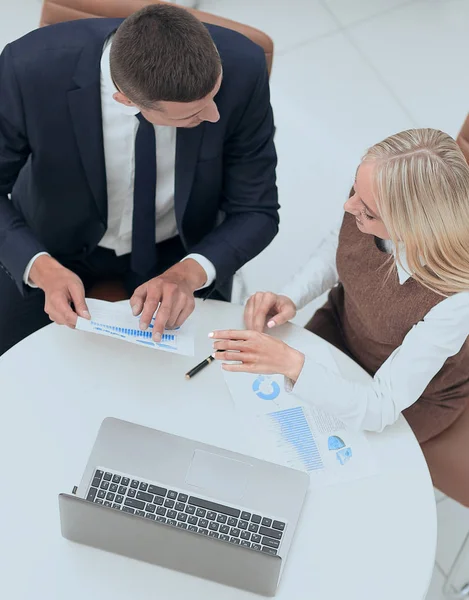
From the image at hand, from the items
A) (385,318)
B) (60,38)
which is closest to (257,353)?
(385,318)

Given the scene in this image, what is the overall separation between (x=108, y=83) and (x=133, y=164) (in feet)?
0.73

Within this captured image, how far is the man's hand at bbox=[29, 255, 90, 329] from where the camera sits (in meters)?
1.86

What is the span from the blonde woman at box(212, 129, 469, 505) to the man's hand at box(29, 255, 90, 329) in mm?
320

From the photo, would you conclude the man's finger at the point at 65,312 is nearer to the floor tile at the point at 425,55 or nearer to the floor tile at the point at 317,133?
the floor tile at the point at 317,133

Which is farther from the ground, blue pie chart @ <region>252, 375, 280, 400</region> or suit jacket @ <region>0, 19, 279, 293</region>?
suit jacket @ <region>0, 19, 279, 293</region>

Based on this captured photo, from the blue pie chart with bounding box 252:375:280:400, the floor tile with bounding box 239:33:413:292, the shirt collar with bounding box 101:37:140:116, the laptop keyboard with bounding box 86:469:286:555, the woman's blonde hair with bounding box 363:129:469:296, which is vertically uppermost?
the shirt collar with bounding box 101:37:140:116

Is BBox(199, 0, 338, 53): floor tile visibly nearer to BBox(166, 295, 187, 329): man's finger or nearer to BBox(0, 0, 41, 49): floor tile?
BBox(0, 0, 41, 49): floor tile

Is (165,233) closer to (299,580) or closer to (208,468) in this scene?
(208,468)

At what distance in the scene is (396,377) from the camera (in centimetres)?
186

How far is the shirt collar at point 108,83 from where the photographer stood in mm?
1879

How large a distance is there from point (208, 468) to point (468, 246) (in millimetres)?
692

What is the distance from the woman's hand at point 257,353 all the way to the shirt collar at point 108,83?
1.82ft


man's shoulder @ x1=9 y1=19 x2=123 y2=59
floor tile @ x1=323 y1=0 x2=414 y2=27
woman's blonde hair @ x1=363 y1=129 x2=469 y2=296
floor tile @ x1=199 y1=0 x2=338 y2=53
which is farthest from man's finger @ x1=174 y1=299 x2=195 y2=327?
floor tile @ x1=323 y1=0 x2=414 y2=27

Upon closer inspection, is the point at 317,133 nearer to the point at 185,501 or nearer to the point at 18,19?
the point at 18,19
